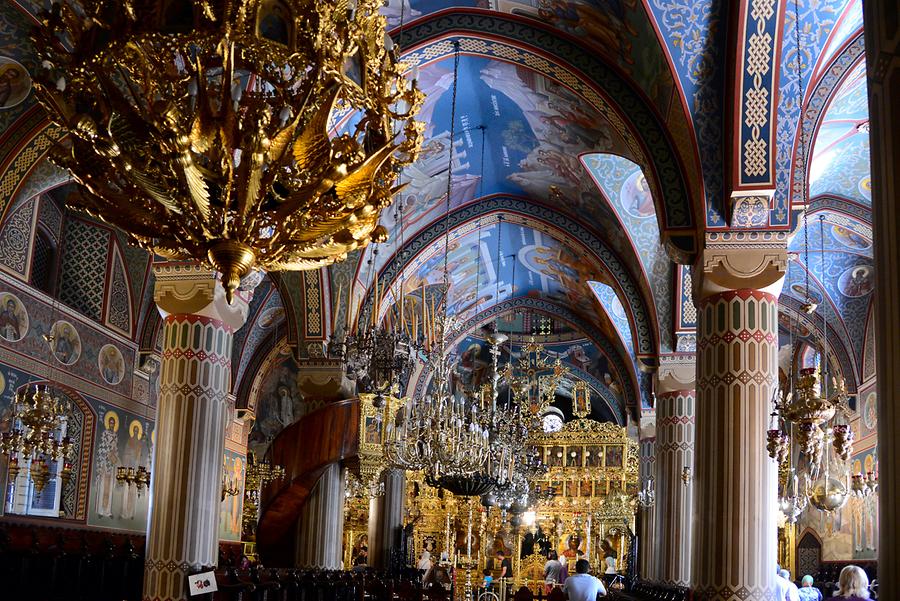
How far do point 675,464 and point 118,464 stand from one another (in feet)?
31.8

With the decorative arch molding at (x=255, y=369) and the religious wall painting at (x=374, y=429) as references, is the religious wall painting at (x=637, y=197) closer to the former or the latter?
the religious wall painting at (x=374, y=429)

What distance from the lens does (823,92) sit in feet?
33.1

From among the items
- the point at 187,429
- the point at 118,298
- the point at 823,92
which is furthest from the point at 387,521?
the point at 823,92

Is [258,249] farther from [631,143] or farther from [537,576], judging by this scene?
[537,576]

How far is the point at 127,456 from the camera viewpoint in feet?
58.9

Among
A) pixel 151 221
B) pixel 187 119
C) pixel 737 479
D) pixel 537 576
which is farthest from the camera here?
pixel 537 576

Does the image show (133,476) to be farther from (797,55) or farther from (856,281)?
(856,281)

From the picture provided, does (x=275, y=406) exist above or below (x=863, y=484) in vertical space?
above

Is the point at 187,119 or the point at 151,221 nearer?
the point at 187,119

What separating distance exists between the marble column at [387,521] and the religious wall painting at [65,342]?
26.6 feet

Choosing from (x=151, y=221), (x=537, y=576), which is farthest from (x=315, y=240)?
(x=537, y=576)

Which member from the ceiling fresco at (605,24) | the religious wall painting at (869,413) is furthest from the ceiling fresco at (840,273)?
the ceiling fresco at (605,24)

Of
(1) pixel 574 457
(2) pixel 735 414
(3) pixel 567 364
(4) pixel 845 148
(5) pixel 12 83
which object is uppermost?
(4) pixel 845 148

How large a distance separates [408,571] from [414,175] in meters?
8.99
